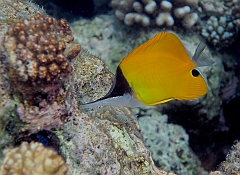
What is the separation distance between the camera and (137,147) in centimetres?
268

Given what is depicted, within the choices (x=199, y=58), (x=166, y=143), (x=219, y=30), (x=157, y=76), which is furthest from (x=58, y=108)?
(x=219, y=30)

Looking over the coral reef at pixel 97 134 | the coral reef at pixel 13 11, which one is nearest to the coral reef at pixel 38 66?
the coral reef at pixel 97 134

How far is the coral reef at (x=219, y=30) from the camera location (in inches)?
196

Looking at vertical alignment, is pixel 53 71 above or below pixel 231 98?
above

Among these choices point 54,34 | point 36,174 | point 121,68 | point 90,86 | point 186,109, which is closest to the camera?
point 36,174

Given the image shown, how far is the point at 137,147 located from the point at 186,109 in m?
2.37

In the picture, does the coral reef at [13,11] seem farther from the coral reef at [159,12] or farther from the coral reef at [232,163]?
the coral reef at [232,163]

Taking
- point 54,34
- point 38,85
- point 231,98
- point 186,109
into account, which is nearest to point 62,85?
point 38,85

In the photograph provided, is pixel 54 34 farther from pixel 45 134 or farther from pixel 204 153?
pixel 204 153

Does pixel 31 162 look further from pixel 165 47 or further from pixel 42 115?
pixel 165 47

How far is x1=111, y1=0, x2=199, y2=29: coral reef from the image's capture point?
468 cm

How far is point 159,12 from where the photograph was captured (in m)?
4.75

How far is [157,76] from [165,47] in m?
0.23

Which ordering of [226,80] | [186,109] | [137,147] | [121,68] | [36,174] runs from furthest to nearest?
1. [226,80]
2. [186,109]
3. [137,147]
4. [121,68]
5. [36,174]
